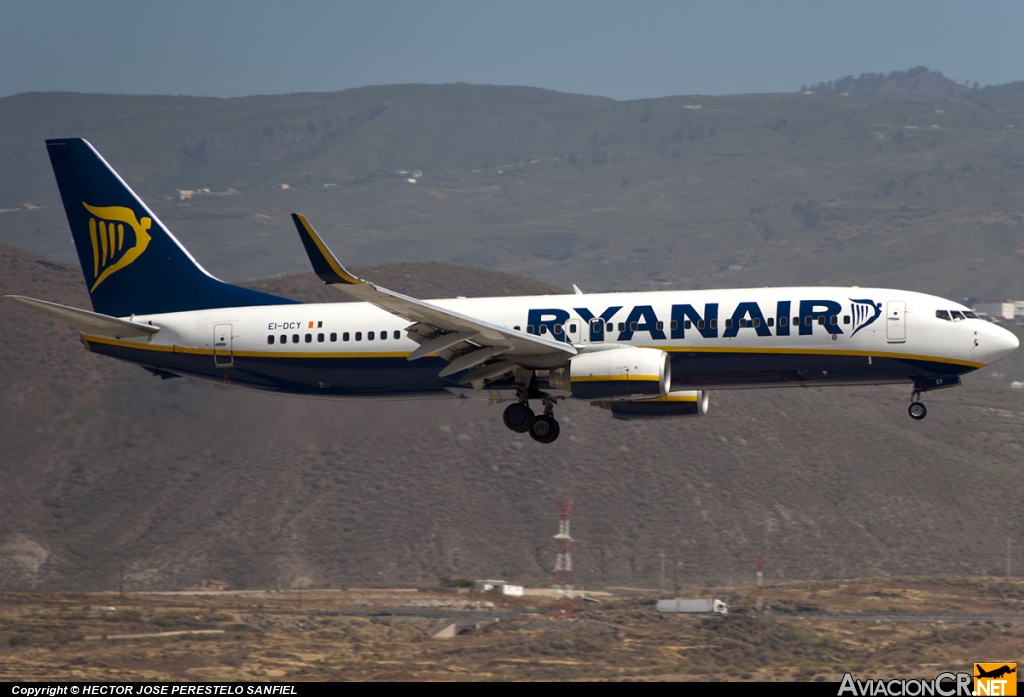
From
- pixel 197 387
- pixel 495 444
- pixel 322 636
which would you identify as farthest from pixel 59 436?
pixel 495 444

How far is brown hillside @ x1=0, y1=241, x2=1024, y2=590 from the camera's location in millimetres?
98812

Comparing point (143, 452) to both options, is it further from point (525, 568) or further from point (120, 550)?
point (525, 568)

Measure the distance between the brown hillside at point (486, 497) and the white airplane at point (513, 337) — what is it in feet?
94.1

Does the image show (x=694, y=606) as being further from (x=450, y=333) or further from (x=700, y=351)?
(x=450, y=333)

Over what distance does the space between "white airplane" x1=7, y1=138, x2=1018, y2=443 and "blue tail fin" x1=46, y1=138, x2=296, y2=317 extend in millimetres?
58

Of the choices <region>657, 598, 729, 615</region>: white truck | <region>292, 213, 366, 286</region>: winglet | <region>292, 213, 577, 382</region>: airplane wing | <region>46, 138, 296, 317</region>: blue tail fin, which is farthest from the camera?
<region>657, 598, 729, 615</region>: white truck

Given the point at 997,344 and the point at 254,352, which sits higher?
the point at 997,344

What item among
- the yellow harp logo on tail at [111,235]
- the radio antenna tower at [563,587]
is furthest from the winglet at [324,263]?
the radio antenna tower at [563,587]

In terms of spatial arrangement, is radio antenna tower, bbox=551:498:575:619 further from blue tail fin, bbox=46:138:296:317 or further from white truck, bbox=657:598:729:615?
blue tail fin, bbox=46:138:296:317

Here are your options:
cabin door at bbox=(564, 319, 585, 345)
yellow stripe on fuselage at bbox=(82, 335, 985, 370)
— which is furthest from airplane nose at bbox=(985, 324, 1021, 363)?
cabin door at bbox=(564, 319, 585, 345)

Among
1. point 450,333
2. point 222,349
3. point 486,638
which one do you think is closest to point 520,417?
point 450,333

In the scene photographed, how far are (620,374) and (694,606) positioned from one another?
4082 centimetres

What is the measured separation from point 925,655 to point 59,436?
5158 centimetres

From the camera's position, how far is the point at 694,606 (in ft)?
267
